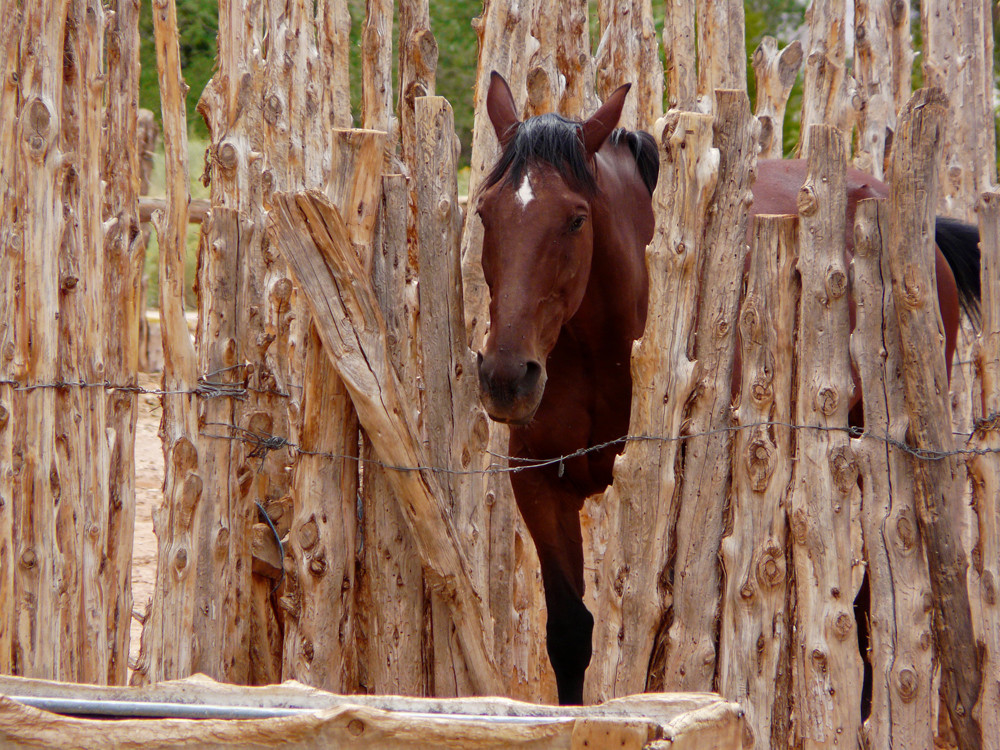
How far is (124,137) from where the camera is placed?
355cm

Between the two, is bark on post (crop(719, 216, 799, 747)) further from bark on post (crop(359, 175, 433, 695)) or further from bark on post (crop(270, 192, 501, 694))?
bark on post (crop(359, 175, 433, 695))

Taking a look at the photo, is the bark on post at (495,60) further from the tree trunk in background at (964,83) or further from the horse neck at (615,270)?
the tree trunk in background at (964,83)

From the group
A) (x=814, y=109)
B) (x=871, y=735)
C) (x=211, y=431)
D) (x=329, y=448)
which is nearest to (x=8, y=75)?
(x=211, y=431)

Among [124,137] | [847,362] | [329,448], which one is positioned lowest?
[329,448]

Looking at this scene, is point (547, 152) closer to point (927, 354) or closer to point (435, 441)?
point (435, 441)

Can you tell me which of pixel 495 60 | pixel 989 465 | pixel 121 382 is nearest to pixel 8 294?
pixel 121 382

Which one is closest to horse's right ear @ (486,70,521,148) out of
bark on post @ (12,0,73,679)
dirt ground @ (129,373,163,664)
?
bark on post @ (12,0,73,679)

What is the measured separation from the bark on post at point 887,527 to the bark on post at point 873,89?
303cm

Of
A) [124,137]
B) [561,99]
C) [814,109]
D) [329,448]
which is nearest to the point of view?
[329,448]

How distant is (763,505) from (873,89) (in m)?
3.80

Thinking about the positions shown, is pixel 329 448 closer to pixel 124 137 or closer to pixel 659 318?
pixel 659 318

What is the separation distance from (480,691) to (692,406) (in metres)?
1.21

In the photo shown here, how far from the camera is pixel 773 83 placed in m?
5.88

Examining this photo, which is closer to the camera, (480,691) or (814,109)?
(480,691)
